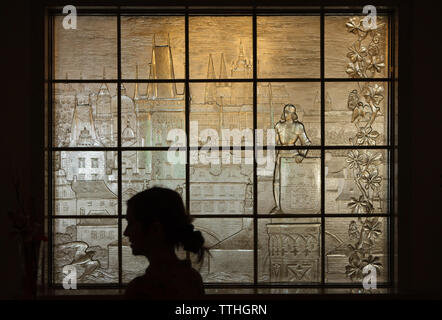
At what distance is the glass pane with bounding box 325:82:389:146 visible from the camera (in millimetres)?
3484

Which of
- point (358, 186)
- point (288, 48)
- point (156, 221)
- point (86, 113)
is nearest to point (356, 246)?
point (358, 186)

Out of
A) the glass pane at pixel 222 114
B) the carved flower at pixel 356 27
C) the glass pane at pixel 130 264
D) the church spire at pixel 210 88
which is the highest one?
the carved flower at pixel 356 27

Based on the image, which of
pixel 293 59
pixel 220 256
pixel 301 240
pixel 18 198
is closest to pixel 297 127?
pixel 293 59

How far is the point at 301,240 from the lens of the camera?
137 inches

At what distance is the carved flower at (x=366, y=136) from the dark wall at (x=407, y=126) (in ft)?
0.61

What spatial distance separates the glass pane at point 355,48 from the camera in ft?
11.4

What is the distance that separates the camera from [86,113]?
3.47 metres

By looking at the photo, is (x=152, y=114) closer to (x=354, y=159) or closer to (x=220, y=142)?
(x=220, y=142)

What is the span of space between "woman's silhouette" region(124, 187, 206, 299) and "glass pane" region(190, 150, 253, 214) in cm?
172

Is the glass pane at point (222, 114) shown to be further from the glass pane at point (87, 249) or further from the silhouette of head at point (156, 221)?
the silhouette of head at point (156, 221)

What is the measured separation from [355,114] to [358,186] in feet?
1.48

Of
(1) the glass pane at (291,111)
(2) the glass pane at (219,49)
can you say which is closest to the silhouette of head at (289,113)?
(1) the glass pane at (291,111)

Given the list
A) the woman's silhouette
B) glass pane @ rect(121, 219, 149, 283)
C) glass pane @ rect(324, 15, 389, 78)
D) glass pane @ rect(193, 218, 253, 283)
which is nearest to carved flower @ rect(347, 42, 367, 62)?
glass pane @ rect(324, 15, 389, 78)
